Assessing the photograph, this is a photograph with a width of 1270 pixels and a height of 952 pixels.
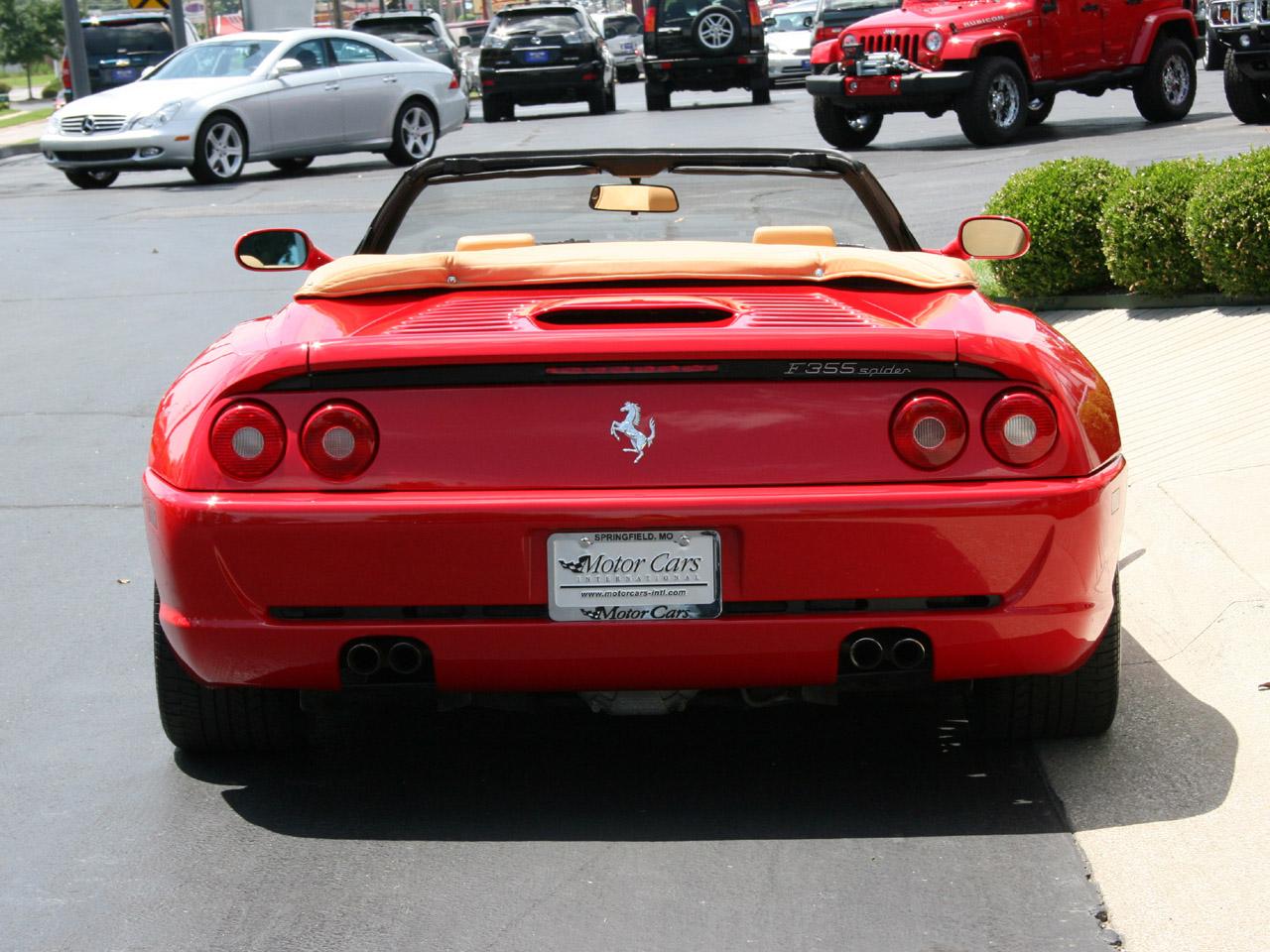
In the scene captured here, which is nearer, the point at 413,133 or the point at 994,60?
the point at 994,60

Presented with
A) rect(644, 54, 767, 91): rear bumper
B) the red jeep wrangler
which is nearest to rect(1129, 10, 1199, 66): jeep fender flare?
the red jeep wrangler

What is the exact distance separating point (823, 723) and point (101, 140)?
17.6m

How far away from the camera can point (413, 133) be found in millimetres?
23344

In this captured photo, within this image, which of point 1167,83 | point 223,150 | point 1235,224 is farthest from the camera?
point 1167,83

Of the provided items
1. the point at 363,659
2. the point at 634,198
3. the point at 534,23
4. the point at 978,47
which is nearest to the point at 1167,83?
the point at 978,47

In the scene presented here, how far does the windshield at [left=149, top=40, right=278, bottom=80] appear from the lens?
21.6 m

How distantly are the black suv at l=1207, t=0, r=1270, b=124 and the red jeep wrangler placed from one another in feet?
6.09

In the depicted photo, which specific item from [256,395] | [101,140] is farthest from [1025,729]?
[101,140]

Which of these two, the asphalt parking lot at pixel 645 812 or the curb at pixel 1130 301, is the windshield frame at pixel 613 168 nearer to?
the asphalt parking lot at pixel 645 812

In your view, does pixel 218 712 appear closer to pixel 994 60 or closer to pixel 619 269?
pixel 619 269

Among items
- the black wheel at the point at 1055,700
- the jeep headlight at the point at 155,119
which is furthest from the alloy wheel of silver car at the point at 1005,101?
the black wheel at the point at 1055,700

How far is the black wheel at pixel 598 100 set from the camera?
3145cm

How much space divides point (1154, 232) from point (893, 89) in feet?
33.7

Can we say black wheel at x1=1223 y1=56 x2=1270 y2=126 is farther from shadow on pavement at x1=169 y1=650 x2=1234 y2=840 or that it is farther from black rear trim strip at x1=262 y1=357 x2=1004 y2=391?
black rear trim strip at x1=262 y1=357 x2=1004 y2=391
